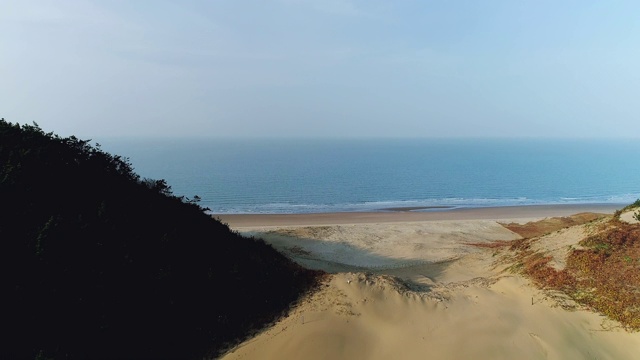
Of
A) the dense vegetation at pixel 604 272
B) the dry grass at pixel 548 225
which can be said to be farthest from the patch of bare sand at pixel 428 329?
the dry grass at pixel 548 225

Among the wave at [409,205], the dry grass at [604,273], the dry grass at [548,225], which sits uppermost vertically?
the dry grass at [604,273]

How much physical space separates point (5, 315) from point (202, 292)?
391 centimetres

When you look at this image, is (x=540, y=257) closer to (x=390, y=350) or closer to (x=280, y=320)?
(x=390, y=350)

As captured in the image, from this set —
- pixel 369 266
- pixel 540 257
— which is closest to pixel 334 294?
pixel 540 257

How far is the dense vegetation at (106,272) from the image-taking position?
7953 mm

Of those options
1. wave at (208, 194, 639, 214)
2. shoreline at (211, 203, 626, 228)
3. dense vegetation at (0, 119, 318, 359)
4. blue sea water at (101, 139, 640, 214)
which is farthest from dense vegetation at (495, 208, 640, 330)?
blue sea water at (101, 139, 640, 214)

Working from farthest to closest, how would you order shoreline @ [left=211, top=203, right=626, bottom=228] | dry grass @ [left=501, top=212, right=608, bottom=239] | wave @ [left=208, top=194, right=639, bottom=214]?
wave @ [left=208, top=194, right=639, bottom=214] → shoreline @ [left=211, top=203, right=626, bottom=228] → dry grass @ [left=501, top=212, right=608, bottom=239]

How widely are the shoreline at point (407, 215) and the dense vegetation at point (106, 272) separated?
25.0 meters

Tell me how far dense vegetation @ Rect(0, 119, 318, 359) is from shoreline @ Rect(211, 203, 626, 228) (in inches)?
985

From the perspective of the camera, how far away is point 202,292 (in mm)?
9773

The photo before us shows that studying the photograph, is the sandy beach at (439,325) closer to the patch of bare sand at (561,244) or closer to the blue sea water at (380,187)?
the patch of bare sand at (561,244)

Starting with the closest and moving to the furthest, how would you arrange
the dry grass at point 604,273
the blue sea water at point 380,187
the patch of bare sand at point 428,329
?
the patch of bare sand at point 428,329
the dry grass at point 604,273
the blue sea water at point 380,187

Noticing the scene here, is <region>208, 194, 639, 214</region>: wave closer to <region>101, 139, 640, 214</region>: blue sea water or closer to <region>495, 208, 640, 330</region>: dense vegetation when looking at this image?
<region>101, 139, 640, 214</region>: blue sea water

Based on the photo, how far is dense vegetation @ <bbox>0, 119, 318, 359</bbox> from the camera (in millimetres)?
7953
